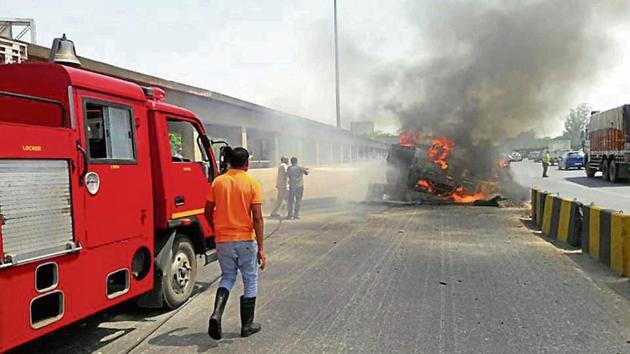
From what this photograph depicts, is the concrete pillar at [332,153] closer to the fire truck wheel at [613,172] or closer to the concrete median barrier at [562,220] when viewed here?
the fire truck wheel at [613,172]

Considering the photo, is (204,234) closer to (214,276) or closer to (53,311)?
(214,276)

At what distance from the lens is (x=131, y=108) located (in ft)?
16.6

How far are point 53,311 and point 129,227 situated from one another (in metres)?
1.04

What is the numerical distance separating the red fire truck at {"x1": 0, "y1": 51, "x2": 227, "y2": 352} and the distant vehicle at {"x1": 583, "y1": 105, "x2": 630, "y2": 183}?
22949mm

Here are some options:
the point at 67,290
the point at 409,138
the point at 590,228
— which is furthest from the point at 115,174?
the point at 409,138

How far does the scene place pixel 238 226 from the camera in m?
4.73

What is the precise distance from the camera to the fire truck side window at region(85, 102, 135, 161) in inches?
176

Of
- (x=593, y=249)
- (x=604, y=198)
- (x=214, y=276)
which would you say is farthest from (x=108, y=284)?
(x=604, y=198)

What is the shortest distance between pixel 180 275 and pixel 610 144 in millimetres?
25030

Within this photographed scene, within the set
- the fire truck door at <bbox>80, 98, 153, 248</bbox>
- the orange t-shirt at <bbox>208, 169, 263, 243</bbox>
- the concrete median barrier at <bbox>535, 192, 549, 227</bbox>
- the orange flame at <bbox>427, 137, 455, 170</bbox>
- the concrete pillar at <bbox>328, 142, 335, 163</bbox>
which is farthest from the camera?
the concrete pillar at <bbox>328, 142, 335, 163</bbox>

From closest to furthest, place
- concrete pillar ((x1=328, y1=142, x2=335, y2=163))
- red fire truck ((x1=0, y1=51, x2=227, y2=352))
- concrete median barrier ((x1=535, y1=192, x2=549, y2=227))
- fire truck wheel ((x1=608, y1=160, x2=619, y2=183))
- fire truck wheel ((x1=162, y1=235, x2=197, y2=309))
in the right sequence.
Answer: red fire truck ((x1=0, y1=51, x2=227, y2=352)) < fire truck wheel ((x1=162, y1=235, x2=197, y2=309)) < concrete median barrier ((x1=535, y1=192, x2=549, y2=227)) < fire truck wheel ((x1=608, y1=160, x2=619, y2=183)) < concrete pillar ((x1=328, y1=142, x2=335, y2=163))

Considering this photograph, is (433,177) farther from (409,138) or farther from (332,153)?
(332,153)

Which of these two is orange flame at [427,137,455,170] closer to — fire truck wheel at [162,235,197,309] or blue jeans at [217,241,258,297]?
fire truck wheel at [162,235,197,309]

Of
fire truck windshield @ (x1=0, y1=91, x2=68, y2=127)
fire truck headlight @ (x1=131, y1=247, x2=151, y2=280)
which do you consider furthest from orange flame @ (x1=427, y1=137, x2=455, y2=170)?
fire truck windshield @ (x1=0, y1=91, x2=68, y2=127)
